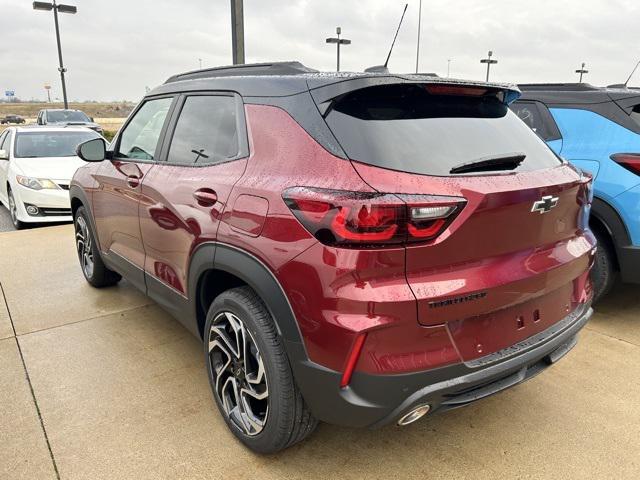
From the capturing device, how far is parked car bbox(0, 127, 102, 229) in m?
6.95

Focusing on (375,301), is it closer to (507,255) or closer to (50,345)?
(507,255)

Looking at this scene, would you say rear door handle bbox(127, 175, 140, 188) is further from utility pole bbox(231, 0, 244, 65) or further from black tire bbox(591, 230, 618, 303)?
utility pole bbox(231, 0, 244, 65)

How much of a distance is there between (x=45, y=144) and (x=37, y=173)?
1.11 m

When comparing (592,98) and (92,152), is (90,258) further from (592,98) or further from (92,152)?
(592,98)

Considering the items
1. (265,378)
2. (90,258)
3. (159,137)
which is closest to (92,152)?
(159,137)

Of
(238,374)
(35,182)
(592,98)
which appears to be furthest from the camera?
(35,182)

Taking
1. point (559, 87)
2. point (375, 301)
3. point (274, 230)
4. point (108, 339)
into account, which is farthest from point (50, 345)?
point (559, 87)

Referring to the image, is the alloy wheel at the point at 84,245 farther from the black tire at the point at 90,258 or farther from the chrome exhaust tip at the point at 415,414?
the chrome exhaust tip at the point at 415,414

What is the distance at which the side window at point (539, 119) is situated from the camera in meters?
3.90

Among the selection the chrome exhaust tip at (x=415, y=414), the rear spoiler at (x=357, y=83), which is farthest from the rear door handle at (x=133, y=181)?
the chrome exhaust tip at (x=415, y=414)

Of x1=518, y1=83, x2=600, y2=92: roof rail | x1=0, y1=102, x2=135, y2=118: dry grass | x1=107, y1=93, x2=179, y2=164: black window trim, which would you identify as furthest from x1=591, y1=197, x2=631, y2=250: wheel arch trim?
x1=0, y1=102, x2=135, y2=118: dry grass

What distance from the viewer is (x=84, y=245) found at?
14.9ft

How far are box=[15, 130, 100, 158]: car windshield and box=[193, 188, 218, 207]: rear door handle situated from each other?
6.30 meters

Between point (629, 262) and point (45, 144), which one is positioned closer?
point (629, 262)
